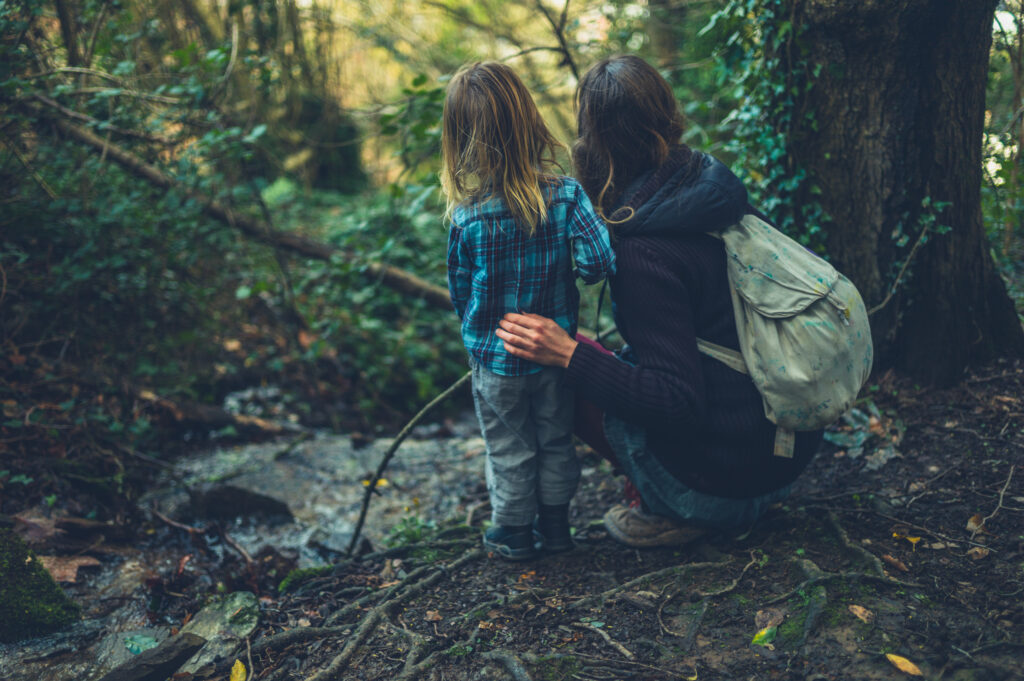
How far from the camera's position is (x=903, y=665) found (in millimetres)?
1636

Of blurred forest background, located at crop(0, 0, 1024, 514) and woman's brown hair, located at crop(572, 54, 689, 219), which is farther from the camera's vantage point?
blurred forest background, located at crop(0, 0, 1024, 514)

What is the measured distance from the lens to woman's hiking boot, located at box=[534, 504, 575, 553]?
2523mm

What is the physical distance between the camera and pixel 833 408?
1.98 meters

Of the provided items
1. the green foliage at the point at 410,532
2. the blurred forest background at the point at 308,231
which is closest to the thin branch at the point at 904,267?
the blurred forest background at the point at 308,231

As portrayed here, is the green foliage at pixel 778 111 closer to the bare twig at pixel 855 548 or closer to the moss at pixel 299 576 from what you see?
the bare twig at pixel 855 548

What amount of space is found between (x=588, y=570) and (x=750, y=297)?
45.9 inches

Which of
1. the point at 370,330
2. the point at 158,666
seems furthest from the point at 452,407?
the point at 158,666

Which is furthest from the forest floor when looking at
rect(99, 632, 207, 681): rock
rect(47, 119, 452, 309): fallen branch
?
rect(47, 119, 452, 309): fallen branch

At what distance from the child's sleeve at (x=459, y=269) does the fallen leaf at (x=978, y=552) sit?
183cm

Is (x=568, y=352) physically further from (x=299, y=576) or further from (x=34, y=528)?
(x=34, y=528)

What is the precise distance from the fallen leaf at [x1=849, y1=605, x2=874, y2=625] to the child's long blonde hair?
59.1 inches

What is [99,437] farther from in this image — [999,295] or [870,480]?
[999,295]

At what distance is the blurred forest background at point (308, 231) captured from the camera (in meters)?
2.61

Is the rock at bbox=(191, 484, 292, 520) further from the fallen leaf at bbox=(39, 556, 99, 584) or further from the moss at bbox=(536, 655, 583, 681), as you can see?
the moss at bbox=(536, 655, 583, 681)
